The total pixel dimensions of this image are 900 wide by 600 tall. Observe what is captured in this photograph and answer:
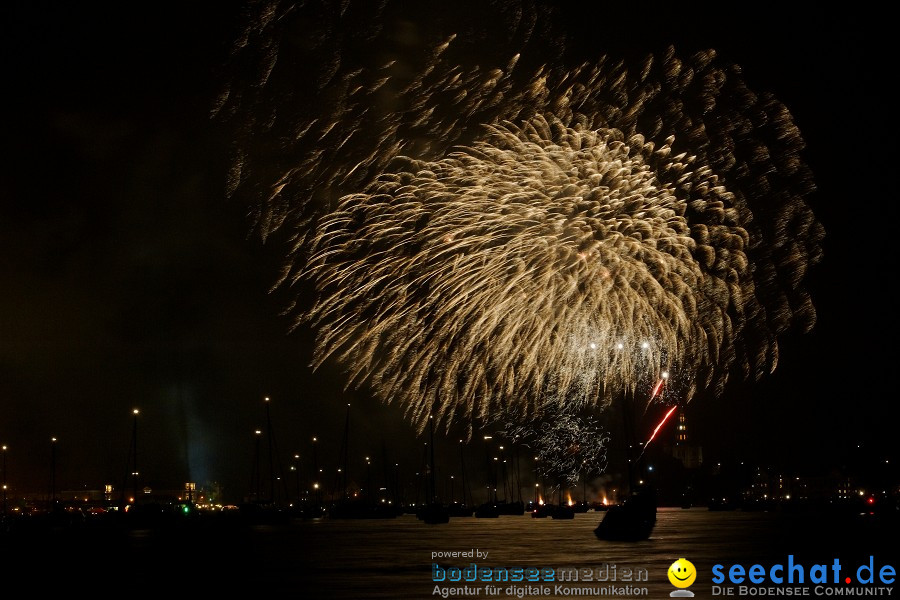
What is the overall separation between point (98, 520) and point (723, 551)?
65704 millimetres

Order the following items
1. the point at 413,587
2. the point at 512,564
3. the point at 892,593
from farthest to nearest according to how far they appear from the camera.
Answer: the point at 512,564, the point at 413,587, the point at 892,593

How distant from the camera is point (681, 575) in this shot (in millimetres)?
27453

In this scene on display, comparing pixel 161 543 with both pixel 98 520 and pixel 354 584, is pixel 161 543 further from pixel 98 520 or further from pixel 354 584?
pixel 98 520

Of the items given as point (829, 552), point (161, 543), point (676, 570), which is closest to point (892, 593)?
point (676, 570)

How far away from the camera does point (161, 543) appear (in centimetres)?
5750

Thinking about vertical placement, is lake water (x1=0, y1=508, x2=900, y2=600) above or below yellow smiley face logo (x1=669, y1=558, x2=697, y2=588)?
below

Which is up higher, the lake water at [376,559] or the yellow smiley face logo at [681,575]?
the yellow smiley face logo at [681,575]

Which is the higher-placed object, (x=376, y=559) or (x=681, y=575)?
(x=681, y=575)

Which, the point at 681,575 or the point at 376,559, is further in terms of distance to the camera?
the point at 376,559

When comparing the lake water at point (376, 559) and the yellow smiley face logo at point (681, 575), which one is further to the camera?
the lake water at point (376, 559)

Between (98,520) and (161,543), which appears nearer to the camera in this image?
(161,543)

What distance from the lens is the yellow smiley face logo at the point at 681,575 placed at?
26.5 metres

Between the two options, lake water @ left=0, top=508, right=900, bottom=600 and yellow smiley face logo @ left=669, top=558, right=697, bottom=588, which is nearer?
yellow smiley face logo @ left=669, top=558, right=697, bottom=588

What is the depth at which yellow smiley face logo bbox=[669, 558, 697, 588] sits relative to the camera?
26453 mm
